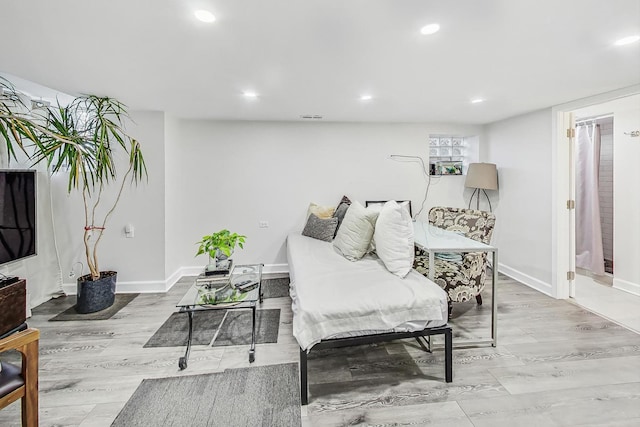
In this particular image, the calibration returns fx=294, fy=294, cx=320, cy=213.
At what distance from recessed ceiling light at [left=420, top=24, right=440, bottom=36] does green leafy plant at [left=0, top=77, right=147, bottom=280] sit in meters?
2.73

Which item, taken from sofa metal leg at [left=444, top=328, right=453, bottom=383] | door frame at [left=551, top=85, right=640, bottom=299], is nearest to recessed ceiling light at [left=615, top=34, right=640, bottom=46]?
door frame at [left=551, top=85, right=640, bottom=299]

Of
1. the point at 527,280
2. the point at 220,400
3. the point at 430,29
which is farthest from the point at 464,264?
the point at 220,400

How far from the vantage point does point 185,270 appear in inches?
169

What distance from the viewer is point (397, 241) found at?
2389mm

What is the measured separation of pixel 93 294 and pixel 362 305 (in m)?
2.96

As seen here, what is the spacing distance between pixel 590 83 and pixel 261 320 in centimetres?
383

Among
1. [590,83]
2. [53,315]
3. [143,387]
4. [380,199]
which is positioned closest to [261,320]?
[143,387]

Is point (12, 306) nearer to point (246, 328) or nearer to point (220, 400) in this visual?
point (246, 328)

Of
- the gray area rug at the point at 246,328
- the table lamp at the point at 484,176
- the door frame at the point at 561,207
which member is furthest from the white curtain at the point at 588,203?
the gray area rug at the point at 246,328

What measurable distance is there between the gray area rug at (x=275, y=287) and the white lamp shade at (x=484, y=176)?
303 centimetres

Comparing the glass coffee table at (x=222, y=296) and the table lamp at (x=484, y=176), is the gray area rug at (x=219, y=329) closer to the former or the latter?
the glass coffee table at (x=222, y=296)

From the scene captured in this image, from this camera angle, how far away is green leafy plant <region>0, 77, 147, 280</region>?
8.32 feet

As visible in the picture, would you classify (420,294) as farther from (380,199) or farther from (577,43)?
(380,199)

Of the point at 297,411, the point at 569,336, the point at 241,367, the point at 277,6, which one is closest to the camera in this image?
the point at 277,6
